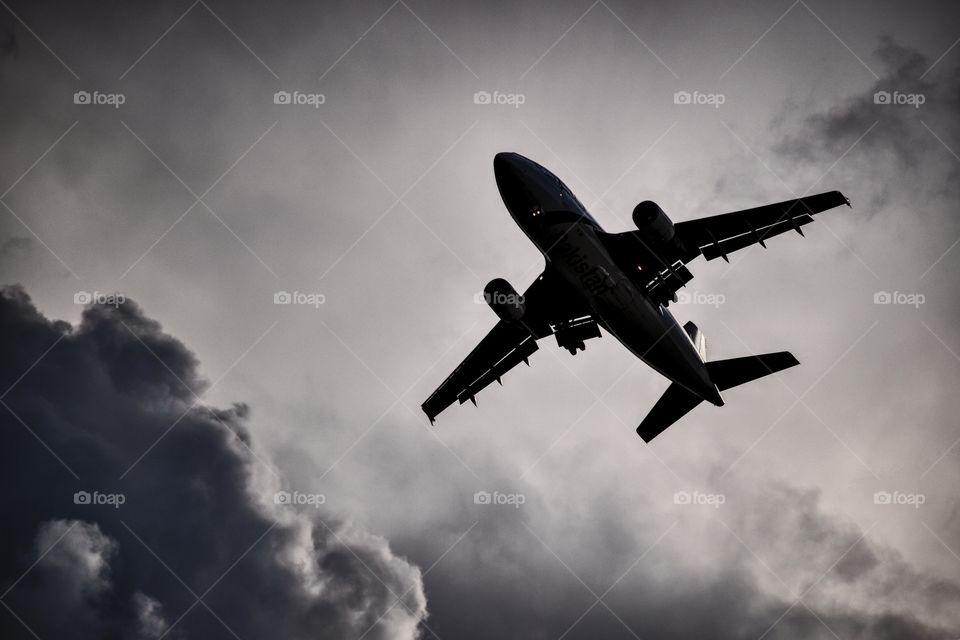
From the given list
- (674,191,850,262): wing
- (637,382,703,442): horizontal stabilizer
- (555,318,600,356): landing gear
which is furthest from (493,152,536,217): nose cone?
(637,382,703,442): horizontal stabilizer

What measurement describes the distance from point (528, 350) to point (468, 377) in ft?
A: 12.7

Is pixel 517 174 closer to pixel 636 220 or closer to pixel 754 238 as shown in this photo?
pixel 636 220

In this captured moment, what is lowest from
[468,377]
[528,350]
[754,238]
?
[468,377]

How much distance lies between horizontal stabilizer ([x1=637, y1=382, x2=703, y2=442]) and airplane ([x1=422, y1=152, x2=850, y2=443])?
0.05m

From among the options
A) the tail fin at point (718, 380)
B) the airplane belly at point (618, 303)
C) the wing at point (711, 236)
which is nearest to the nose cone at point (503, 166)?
the airplane belly at point (618, 303)

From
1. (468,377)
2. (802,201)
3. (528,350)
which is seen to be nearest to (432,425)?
(468,377)

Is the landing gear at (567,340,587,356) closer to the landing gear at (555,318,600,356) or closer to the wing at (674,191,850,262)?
the landing gear at (555,318,600,356)

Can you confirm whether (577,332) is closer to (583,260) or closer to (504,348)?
(504,348)

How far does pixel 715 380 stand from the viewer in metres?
35.0

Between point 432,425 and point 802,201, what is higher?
point 802,201

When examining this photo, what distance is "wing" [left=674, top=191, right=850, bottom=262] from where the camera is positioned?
32.4m

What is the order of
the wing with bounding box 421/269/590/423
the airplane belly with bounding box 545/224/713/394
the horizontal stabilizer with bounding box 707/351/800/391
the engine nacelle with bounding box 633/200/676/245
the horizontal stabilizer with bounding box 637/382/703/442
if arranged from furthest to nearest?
the wing with bounding box 421/269/590/423
the horizontal stabilizer with bounding box 637/382/703/442
the horizontal stabilizer with bounding box 707/351/800/391
the airplane belly with bounding box 545/224/713/394
the engine nacelle with bounding box 633/200/676/245

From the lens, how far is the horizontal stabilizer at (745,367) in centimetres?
3350

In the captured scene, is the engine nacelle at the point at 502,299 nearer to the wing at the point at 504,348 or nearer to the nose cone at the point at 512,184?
the wing at the point at 504,348
